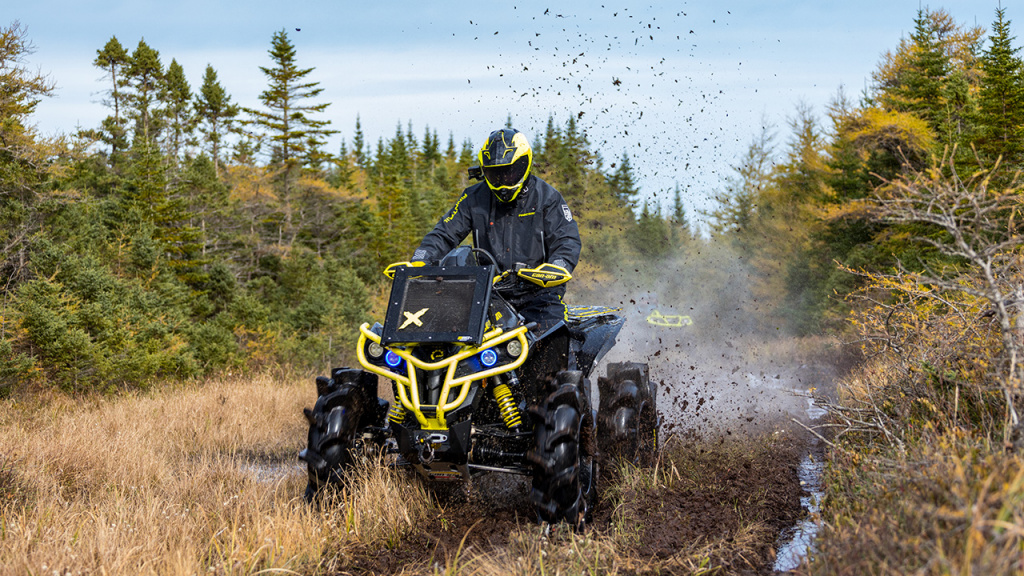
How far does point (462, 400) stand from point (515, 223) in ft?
7.06

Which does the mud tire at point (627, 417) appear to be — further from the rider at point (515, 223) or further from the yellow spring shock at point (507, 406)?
the yellow spring shock at point (507, 406)

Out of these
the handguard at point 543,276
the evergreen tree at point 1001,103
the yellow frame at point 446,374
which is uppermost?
the evergreen tree at point 1001,103

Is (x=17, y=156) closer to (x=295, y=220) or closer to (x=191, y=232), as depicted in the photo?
(x=191, y=232)

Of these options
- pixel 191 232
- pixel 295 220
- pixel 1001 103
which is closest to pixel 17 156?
pixel 191 232

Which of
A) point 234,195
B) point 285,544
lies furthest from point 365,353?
point 234,195

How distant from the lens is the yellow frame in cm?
431

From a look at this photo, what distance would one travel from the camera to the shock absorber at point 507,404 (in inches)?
185

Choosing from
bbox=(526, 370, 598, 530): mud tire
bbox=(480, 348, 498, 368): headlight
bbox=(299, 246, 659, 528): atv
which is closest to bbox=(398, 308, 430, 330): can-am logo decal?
bbox=(299, 246, 659, 528): atv

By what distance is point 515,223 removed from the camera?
606cm

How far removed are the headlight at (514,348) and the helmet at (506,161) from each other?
5.83 feet

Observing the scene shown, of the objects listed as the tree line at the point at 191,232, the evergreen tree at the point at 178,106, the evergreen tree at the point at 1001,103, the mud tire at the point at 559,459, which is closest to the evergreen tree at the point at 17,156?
the tree line at the point at 191,232

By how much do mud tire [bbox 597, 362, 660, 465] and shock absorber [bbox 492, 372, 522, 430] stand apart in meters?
1.08

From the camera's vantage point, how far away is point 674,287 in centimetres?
2888

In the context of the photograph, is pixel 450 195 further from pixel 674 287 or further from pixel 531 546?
pixel 531 546
